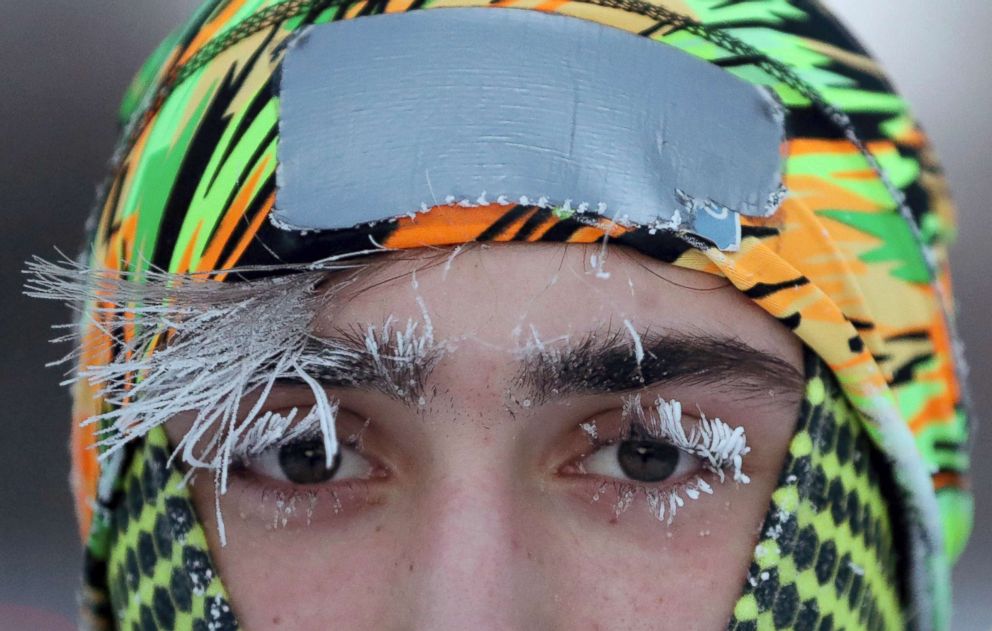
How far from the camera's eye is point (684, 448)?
1228mm

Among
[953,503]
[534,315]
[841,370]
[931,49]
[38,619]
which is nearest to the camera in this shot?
[534,315]

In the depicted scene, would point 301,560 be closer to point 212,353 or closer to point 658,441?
point 212,353

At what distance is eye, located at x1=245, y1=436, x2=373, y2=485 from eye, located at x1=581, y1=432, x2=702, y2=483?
28cm

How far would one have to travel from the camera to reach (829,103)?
1.33 meters

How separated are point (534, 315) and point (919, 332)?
57cm

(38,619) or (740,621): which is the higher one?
(740,621)

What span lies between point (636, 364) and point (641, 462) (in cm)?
16

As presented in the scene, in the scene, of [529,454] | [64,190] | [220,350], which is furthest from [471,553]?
[64,190]

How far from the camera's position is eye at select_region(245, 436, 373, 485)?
125 centimetres

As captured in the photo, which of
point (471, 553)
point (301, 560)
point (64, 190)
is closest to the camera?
point (471, 553)

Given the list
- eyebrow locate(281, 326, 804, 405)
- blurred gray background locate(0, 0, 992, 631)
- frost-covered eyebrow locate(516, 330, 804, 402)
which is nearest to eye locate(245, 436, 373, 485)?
eyebrow locate(281, 326, 804, 405)

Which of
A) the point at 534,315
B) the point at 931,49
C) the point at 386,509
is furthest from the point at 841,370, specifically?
the point at 931,49

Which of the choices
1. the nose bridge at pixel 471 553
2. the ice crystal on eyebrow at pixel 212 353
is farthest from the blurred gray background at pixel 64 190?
the nose bridge at pixel 471 553

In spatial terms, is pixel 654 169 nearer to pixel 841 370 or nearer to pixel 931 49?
pixel 841 370
